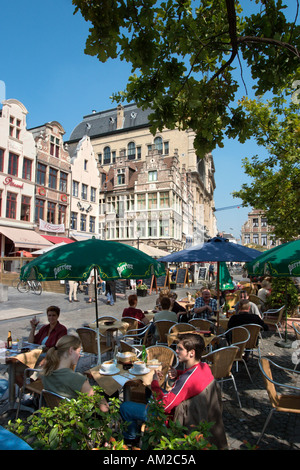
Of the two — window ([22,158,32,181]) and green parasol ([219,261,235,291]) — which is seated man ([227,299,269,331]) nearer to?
green parasol ([219,261,235,291])

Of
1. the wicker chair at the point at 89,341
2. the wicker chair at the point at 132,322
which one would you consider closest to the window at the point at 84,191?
the wicker chair at the point at 132,322

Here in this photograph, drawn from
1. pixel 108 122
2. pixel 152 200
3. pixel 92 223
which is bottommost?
pixel 92 223

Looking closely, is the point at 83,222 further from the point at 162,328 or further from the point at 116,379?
the point at 116,379

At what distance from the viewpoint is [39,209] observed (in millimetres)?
29000

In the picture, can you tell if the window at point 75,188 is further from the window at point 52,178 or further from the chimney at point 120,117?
the chimney at point 120,117

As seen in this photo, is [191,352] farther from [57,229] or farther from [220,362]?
[57,229]

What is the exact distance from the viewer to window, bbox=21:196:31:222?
27.2 m

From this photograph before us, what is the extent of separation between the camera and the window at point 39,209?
28594 millimetres

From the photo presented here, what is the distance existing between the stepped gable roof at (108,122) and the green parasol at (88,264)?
51785mm

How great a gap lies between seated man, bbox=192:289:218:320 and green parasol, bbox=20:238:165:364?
9.24 feet

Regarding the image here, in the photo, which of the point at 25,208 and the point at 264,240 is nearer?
the point at 25,208

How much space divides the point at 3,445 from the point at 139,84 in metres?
5.12

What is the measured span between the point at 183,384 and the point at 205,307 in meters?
4.78

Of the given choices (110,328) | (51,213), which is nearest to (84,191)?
(51,213)
